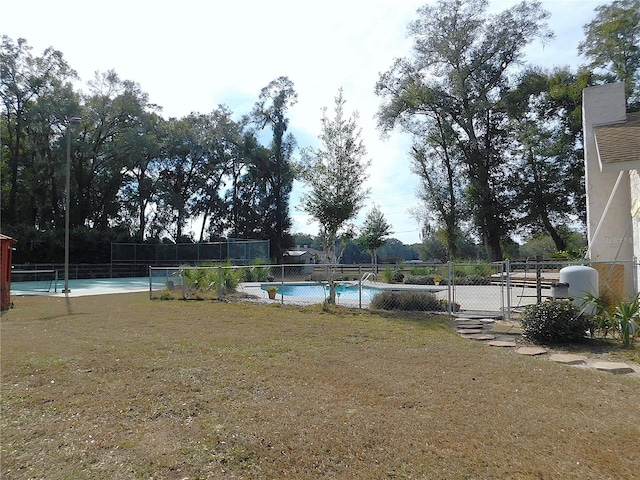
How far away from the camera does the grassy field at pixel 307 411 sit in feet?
8.47

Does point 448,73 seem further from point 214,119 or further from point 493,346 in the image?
point 493,346

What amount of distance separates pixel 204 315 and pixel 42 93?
97.4 ft

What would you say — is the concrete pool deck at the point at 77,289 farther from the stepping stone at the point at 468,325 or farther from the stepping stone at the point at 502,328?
the stepping stone at the point at 502,328

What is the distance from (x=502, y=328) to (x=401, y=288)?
7.04 metres

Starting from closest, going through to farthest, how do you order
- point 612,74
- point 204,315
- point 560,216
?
point 204,315 → point 612,74 → point 560,216

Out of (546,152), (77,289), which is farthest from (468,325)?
(546,152)

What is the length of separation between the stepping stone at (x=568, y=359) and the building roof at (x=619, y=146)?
4557mm

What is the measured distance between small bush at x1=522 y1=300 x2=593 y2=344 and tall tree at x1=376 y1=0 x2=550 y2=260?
23.0 m

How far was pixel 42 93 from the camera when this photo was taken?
96.6ft

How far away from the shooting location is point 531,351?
574 cm

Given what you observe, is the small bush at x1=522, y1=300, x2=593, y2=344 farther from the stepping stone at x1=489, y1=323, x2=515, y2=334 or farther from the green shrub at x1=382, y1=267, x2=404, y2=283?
the green shrub at x1=382, y1=267, x2=404, y2=283

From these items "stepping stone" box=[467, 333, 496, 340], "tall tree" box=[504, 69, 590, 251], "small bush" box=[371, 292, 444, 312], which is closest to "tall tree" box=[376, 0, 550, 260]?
"tall tree" box=[504, 69, 590, 251]

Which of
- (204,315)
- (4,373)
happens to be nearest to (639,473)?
(4,373)

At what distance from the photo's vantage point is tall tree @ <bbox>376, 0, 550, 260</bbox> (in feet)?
89.5
